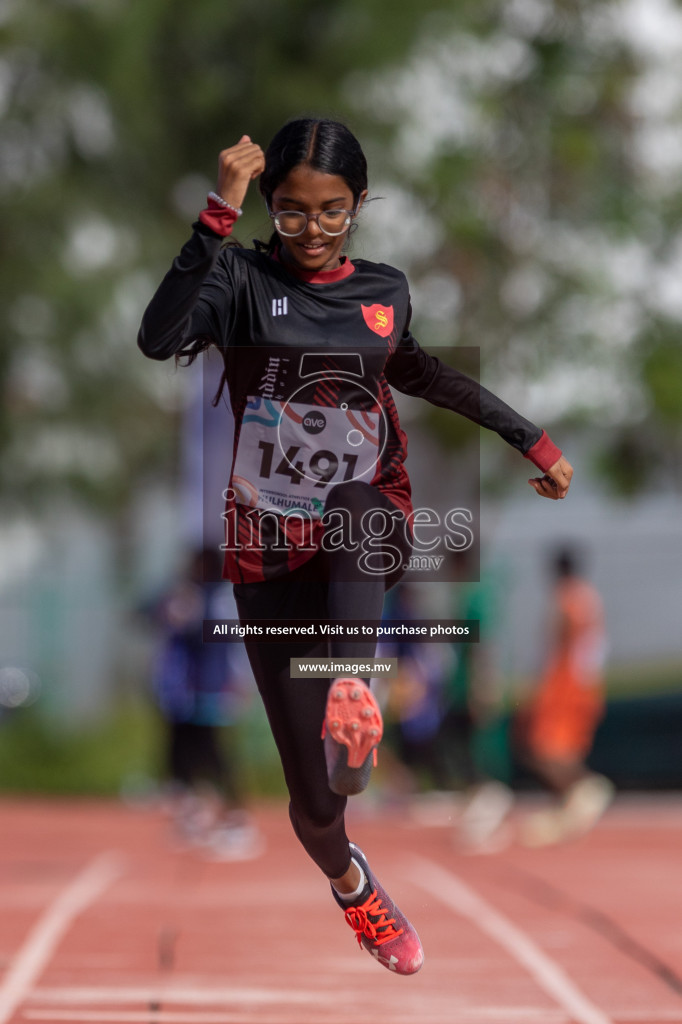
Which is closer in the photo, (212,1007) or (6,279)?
(212,1007)

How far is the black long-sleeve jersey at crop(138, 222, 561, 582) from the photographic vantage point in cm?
372

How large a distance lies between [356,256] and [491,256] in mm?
13323

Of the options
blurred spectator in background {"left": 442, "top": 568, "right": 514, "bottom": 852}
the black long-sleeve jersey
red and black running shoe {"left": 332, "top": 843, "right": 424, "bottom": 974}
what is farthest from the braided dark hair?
blurred spectator in background {"left": 442, "top": 568, "right": 514, "bottom": 852}

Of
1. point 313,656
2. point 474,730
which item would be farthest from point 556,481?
point 474,730

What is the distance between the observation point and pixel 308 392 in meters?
3.78

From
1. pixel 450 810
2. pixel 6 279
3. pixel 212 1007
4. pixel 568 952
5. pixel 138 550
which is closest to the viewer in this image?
pixel 212 1007

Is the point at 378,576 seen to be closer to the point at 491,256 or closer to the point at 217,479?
the point at 217,479

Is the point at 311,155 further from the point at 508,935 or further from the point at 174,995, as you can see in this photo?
the point at 508,935

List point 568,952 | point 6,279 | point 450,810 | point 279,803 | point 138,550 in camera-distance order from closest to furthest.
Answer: point 568,952
point 450,810
point 279,803
point 6,279
point 138,550

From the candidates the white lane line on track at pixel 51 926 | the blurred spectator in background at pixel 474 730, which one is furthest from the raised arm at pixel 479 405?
the blurred spectator in background at pixel 474 730

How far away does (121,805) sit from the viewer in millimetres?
15234

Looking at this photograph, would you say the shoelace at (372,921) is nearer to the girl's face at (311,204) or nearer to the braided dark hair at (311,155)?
the braided dark hair at (311,155)

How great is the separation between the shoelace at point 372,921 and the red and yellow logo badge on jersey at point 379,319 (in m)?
1.55

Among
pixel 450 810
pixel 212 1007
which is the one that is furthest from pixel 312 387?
pixel 450 810
